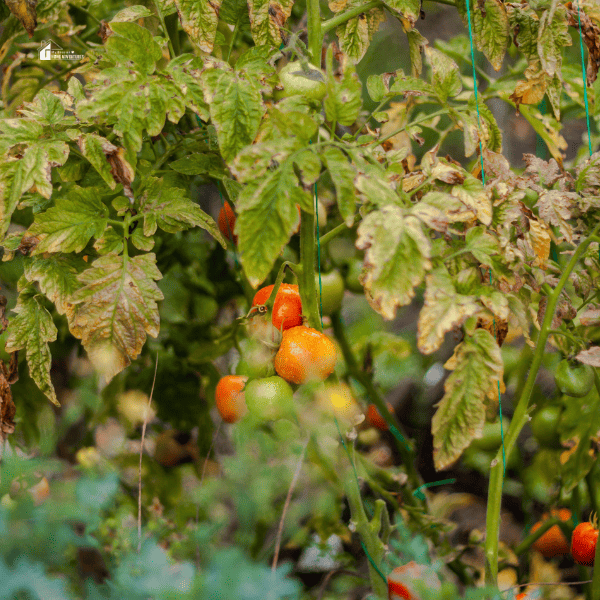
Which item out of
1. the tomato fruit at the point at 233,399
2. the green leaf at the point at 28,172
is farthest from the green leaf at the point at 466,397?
the green leaf at the point at 28,172

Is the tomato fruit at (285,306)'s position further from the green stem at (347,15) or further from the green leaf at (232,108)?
the green stem at (347,15)

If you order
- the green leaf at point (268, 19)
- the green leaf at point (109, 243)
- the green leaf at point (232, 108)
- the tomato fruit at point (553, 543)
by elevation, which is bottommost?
the tomato fruit at point (553, 543)

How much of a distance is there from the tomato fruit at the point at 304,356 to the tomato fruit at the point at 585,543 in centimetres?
54

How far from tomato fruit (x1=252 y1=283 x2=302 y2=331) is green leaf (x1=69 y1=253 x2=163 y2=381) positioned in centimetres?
14

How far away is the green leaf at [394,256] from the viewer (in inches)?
19.2

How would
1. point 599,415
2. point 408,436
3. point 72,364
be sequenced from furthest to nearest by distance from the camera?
point 408,436 < point 72,364 < point 599,415

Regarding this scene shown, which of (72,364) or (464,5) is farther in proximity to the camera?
(72,364)

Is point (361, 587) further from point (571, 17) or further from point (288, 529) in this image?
point (571, 17)

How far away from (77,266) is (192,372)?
53 centimetres

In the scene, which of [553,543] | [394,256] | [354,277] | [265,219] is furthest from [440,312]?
[553,543]

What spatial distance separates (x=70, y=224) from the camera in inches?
25.2

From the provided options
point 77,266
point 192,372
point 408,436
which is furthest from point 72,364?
point 408,436

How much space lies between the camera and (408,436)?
146 cm

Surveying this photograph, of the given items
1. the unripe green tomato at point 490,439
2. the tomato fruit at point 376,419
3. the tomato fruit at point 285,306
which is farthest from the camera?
the tomato fruit at point 376,419
